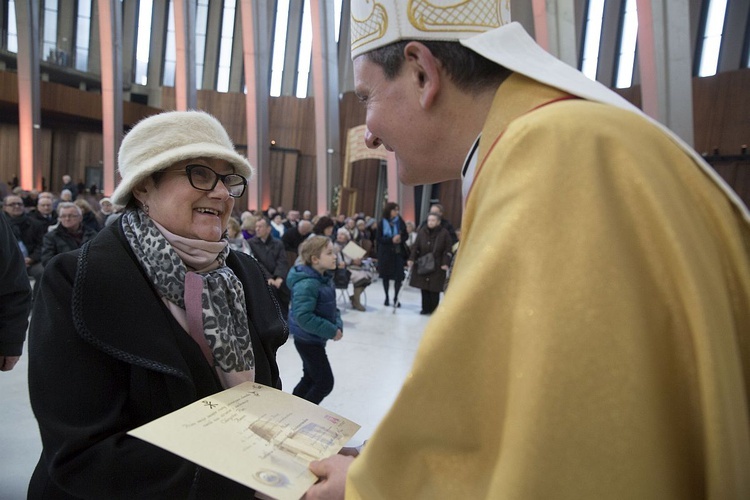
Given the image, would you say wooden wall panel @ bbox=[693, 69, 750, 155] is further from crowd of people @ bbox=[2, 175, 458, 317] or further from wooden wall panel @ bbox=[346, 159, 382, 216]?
wooden wall panel @ bbox=[346, 159, 382, 216]

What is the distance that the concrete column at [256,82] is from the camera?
16.2 m

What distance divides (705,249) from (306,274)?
3.31 m

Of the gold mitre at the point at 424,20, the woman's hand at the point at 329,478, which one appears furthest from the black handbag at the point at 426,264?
the woman's hand at the point at 329,478

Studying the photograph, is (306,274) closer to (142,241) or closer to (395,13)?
(142,241)

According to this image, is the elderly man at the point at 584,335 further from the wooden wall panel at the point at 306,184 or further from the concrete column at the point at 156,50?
the concrete column at the point at 156,50

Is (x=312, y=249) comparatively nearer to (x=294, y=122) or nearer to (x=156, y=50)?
(x=294, y=122)

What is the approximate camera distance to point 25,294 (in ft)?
8.77

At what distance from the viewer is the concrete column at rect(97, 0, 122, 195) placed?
1505cm

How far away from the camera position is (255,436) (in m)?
1.01

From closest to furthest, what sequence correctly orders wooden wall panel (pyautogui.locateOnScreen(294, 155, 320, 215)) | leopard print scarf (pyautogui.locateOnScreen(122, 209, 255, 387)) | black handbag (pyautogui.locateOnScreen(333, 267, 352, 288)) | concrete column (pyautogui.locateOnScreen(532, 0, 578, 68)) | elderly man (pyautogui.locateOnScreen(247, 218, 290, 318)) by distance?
leopard print scarf (pyautogui.locateOnScreen(122, 209, 255, 387)) → elderly man (pyautogui.locateOnScreen(247, 218, 290, 318)) → black handbag (pyautogui.locateOnScreen(333, 267, 352, 288)) → concrete column (pyautogui.locateOnScreen(532, 0, 578, 68)) → wooden wall panel (pyautogui.locateOnScreen(294, 155, 320, 215))

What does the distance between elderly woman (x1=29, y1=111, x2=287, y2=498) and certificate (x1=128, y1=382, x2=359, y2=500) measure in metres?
0.22

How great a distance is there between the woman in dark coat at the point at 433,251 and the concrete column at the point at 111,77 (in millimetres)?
11597

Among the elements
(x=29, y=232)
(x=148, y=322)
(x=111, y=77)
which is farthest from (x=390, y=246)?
(x=111, y=77)

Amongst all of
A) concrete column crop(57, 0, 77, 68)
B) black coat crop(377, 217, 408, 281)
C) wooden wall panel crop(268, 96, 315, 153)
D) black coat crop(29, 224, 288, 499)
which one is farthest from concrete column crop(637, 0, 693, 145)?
concrete column crop(57, 0, 77, 68)
